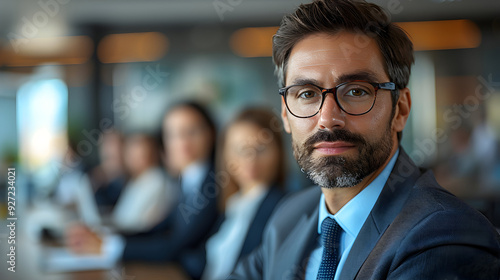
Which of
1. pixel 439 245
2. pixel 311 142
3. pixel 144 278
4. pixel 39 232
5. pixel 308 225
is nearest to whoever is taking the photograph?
pixel 439 245

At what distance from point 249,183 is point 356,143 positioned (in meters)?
1.06

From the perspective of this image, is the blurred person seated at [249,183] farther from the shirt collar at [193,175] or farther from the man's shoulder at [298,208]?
the man's shoulder at [298,208]

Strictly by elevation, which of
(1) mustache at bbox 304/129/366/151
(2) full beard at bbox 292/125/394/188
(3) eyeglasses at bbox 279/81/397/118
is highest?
(3) eyeglasses at bbox 279/81/397/118

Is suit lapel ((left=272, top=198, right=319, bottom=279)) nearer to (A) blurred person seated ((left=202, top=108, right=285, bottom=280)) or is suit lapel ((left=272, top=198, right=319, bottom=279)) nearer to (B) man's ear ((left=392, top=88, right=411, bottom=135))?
(B) man's ear ((left=392, top=88, right=411, bottom=135))

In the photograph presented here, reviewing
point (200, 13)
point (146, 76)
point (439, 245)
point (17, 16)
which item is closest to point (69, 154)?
point (146, 76)

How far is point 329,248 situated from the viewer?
0.87m

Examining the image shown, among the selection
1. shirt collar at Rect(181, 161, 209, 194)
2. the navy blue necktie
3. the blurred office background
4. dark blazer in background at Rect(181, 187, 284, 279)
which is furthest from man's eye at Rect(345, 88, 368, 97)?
the blurred office background

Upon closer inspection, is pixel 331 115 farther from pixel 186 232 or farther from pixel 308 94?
pixel 186 232

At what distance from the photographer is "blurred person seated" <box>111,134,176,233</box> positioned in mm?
2869

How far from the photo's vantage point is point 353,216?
2.86ft

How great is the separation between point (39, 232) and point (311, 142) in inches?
100.0

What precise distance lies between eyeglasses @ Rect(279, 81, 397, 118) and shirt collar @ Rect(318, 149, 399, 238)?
15 cm

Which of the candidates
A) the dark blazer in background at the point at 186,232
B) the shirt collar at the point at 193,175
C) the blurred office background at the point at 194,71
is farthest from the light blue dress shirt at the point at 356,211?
the blurred office background at the point at 194,71

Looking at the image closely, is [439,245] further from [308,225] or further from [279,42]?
[279,42]
